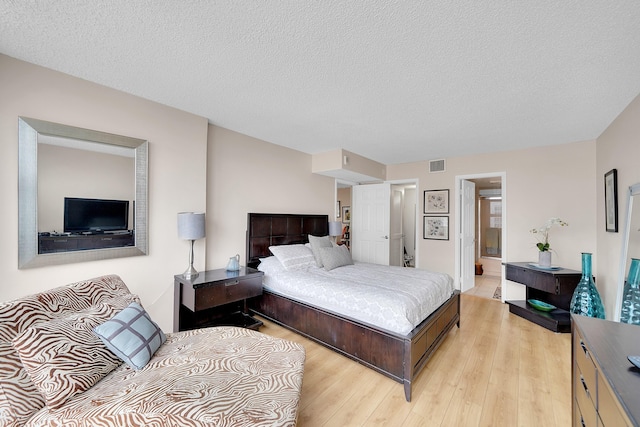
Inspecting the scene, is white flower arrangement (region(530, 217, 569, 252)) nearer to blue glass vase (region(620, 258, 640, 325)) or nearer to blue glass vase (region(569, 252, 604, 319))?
blue glass vase (region(569, 252, 604, 319))

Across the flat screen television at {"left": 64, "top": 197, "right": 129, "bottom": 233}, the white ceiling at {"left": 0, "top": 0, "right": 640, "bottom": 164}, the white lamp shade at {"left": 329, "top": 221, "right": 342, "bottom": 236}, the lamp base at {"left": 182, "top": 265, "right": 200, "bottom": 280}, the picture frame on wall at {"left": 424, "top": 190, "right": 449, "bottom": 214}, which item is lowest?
the lamp base at {"left": 182, "top": 265, "right": 200, "bottom": 280}

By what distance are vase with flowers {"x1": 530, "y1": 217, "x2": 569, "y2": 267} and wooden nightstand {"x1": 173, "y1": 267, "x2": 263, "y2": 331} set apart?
377 cm

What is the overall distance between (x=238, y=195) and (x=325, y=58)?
2.20 metres

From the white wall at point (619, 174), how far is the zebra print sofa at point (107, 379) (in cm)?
267

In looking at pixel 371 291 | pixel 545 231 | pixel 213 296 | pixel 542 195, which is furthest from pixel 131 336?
pixel 542 195

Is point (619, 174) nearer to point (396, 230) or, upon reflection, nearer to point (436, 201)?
point (436, 201)

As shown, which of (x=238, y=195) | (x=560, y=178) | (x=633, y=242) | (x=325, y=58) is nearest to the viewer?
(x=325, y=58)

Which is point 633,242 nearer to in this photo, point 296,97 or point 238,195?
point 296,97

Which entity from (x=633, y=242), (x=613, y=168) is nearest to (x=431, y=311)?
(x=633, y=242)

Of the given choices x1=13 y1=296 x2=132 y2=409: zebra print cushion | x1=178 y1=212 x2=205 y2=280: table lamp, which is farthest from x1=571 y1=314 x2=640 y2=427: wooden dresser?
x1=178 y1=212 x2=205 y2=280: table lamp

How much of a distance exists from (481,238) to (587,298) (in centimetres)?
401

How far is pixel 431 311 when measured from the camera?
96.7 inches

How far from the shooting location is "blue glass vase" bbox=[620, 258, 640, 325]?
5.03 feet

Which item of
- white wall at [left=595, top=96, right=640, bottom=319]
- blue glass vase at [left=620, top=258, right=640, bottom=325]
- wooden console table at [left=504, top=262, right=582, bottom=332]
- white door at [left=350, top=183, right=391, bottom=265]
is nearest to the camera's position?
blue glass vase at [left=620, top=258, right=640, bottom=325]
